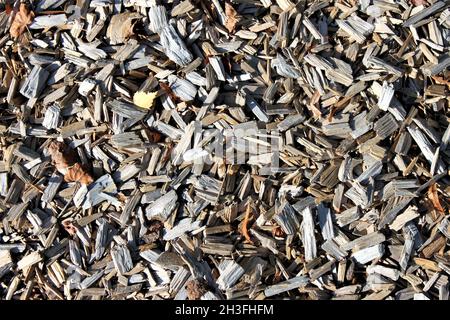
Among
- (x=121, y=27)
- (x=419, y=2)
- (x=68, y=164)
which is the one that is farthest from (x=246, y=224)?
(x=419, y=2)

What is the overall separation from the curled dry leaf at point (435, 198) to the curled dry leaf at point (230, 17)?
896mm

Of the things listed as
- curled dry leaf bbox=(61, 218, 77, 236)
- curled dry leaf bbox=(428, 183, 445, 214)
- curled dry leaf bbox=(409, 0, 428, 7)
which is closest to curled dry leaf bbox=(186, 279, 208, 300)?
curled dry leaf bbox=(61, 218, 77, 236)

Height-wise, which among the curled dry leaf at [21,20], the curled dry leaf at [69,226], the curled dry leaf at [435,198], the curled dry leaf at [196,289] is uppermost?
the curled dry leaf at [21,20]

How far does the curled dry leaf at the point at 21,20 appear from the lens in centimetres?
204

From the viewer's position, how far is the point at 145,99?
77.1 inches

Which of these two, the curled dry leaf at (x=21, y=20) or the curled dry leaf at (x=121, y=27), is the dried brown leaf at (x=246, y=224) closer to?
the curled dry leaf at (x=121, y=27)

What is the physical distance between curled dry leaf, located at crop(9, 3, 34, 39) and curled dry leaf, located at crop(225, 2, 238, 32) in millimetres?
732

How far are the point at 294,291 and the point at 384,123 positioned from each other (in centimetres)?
67

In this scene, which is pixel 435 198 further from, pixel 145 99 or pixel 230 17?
pixel 145 99

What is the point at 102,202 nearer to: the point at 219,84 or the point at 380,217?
the point at 219,84

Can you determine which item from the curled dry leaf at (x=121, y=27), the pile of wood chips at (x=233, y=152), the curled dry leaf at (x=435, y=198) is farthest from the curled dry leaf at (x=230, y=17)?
the curled dry leaf at (x=435, y=198)

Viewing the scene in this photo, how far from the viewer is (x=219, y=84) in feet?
6.43

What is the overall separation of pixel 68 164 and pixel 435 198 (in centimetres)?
131

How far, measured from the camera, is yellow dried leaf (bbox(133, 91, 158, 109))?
196cm
